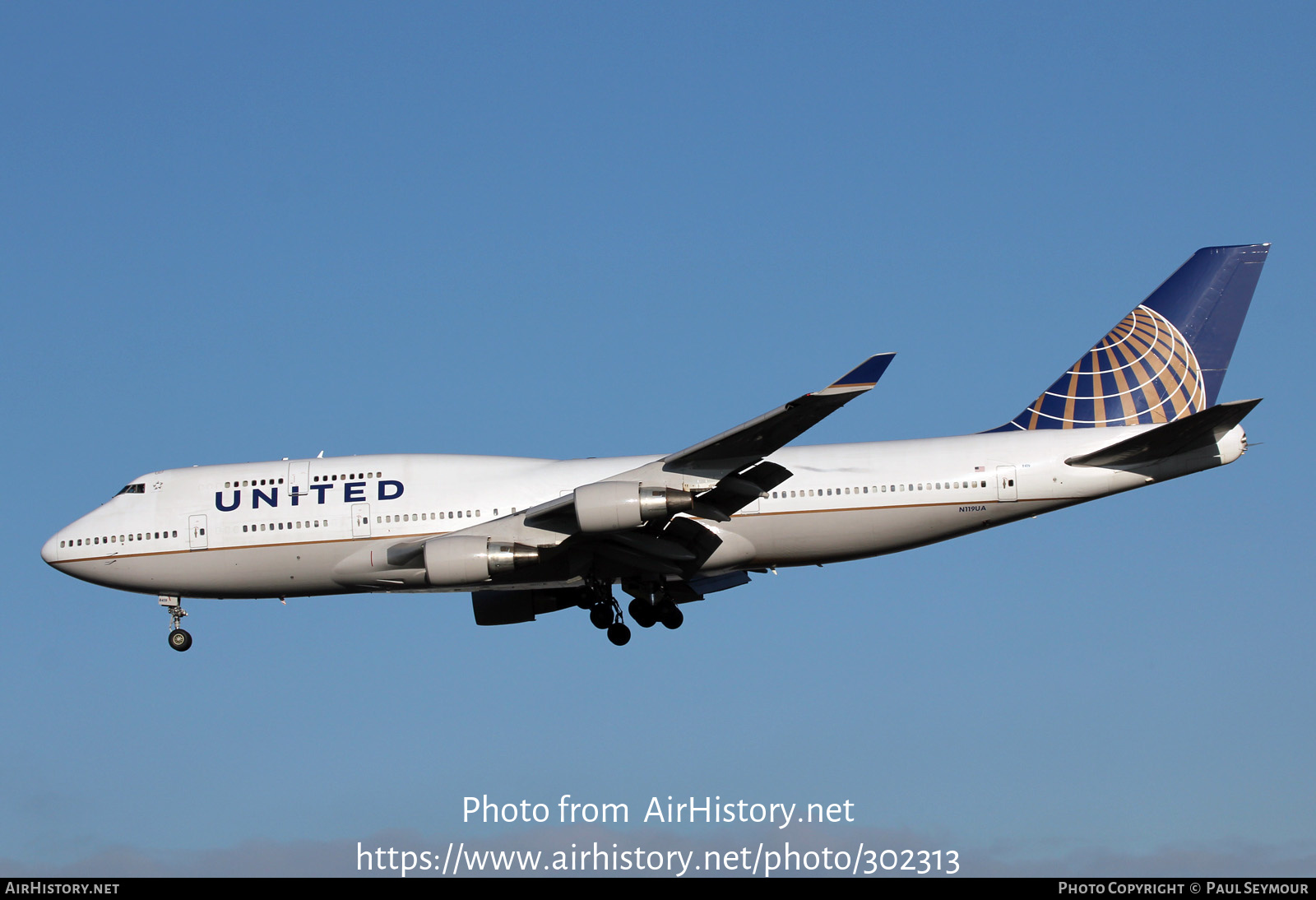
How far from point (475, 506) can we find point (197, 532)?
572 cm

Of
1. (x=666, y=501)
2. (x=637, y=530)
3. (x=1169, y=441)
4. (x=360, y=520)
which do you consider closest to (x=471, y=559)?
(x=637, y=530)

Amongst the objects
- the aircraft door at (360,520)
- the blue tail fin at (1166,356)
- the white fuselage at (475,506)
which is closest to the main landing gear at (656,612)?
the white fuselage at (475,506)

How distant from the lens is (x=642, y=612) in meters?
28.3

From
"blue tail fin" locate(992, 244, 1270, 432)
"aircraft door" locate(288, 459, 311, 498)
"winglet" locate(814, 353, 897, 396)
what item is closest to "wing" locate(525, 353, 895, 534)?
"winglet" locate(814, 353, 897, 396)

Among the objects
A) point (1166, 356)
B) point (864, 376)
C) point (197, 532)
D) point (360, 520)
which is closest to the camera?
point (864, 376)

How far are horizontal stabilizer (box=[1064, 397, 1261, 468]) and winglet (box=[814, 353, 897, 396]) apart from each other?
5.66 metres

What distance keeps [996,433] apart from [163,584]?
16.8m

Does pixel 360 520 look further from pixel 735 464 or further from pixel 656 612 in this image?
pixel 735 464

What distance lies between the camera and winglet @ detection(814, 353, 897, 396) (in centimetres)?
2258

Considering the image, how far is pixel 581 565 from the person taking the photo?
1053 inches

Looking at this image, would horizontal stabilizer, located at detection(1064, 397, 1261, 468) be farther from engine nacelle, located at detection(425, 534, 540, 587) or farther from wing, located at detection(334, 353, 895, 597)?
engine nacelle, located at detection(425, 534, 540, 587)
